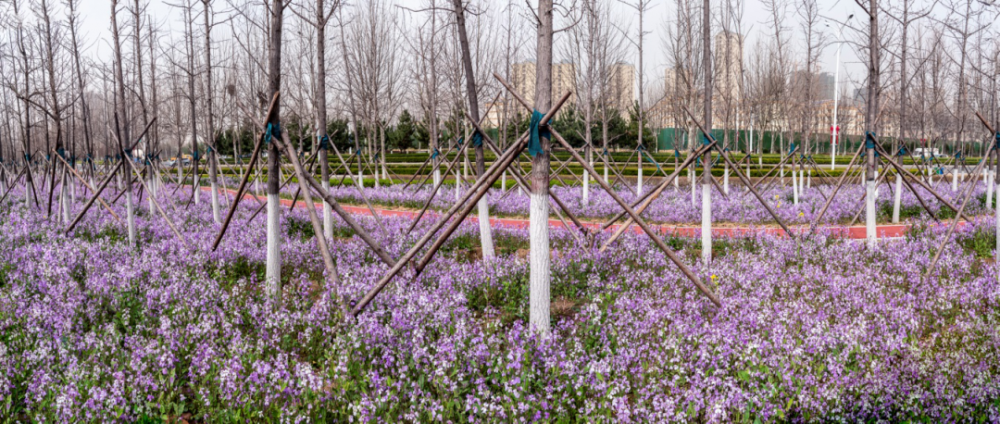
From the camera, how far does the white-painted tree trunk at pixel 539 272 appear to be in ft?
14.5

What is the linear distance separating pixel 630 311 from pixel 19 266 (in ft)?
21.9

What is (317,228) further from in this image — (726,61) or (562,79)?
(562,79)

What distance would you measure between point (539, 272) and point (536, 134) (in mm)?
1062

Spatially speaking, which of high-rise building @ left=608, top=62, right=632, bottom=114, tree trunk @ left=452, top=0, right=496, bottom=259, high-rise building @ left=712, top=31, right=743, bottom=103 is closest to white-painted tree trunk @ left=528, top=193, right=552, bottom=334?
tree trunk @ left=452, top=0, right=496, bottom=259

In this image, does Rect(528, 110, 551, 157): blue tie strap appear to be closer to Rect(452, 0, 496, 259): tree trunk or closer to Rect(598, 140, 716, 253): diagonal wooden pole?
Rect(598, 140, 716, 253): diagonal wooden pole

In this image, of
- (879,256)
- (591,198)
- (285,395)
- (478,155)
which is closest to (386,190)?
(591,198)

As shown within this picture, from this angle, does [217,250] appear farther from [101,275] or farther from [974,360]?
[974,360]

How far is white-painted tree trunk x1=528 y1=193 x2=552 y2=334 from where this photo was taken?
442 cm

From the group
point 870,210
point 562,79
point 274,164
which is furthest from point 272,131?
point 562,79

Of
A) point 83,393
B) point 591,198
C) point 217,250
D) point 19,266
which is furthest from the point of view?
point 591,198

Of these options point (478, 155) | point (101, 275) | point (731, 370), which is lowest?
point (731, 370)

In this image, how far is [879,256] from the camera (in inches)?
288

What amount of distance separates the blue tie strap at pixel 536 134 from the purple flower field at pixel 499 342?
4.28ft

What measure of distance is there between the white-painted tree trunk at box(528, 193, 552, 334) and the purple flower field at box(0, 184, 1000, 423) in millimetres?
164
